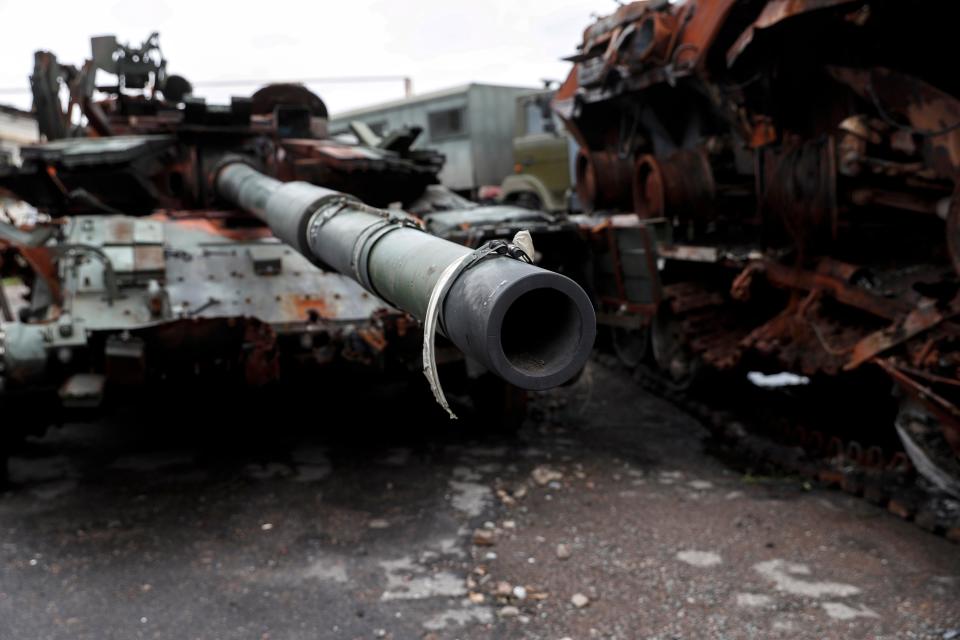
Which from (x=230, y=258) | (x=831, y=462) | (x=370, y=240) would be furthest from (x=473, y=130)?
(x=370, y=240)

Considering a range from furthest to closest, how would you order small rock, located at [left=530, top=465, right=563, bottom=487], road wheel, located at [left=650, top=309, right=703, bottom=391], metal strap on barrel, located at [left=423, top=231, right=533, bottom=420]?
1. road wheel, located at [left=650, top=309, right=703, bottom=391]
2. small rock, located at [left=530, top=465, right=563, bottom=487]
3. metal strap on barrel, located at [left=423, top=231, right=533, bottom=420]

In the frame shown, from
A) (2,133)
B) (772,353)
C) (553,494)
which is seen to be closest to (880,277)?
(772,353)

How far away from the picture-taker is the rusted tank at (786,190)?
496cm

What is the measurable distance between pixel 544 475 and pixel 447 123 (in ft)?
33.6

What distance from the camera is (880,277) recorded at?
220 inches

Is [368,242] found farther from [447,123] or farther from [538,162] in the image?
[447,123]

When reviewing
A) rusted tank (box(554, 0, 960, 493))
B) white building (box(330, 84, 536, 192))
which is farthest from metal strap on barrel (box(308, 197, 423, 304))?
white building (box(330, 84, 536, 192))

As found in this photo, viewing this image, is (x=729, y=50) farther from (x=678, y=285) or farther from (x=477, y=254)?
(x=477, y=254)

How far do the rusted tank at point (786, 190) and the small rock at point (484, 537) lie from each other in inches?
88.5

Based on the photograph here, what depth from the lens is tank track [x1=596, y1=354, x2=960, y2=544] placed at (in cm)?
502

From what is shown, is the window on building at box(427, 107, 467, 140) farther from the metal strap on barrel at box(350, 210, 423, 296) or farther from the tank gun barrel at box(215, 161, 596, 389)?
the tank gun barrel at box(215, 161, 596, 389)

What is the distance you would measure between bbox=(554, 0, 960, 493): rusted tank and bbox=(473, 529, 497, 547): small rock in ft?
7.38

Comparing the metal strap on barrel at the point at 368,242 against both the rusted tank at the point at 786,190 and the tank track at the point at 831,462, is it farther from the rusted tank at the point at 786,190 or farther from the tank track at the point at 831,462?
the tank track at the point at 831,462

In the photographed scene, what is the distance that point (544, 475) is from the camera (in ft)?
19.4
